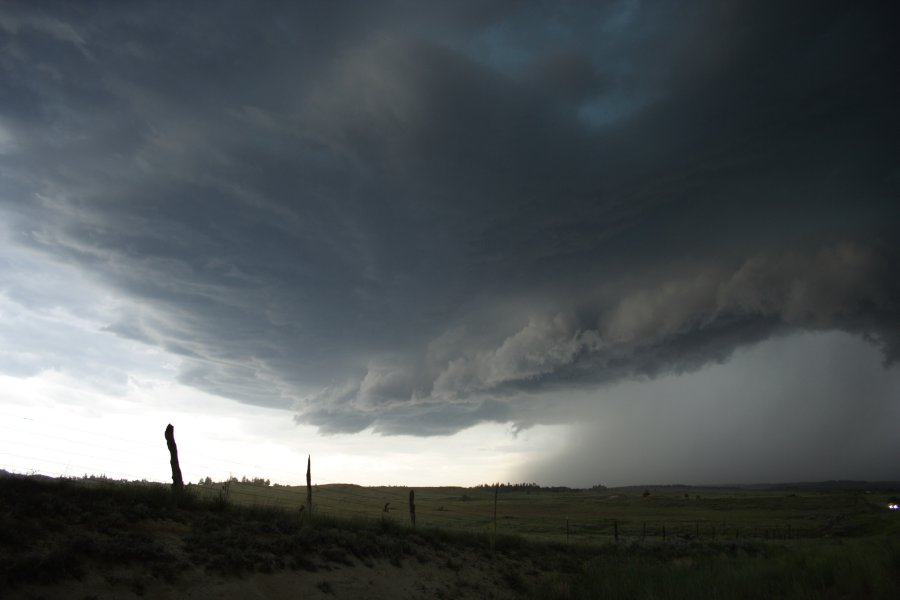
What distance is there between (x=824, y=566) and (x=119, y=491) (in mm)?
21604

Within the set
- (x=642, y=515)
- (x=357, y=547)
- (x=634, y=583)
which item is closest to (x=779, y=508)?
(x=642, y=515)

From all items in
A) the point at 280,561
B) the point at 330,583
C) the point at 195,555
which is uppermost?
the point at 195,555

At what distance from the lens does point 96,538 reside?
42.8ft

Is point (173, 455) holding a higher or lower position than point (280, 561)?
higher

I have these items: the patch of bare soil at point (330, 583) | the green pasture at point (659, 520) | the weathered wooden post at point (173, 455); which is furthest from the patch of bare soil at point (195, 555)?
the green pasture at point (659, 520)

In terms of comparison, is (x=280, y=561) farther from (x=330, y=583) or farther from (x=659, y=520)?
(x=659, y=520)

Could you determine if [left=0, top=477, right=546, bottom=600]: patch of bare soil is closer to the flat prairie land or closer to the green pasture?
the flat prairie land

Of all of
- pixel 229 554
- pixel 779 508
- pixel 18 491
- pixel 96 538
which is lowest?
pixel 779 508

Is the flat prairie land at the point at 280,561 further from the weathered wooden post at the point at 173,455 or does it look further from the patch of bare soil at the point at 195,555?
the weathered wooden post at the point at 173,455

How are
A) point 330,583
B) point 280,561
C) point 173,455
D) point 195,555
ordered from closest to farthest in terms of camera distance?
point 195,555 < point 280,561 < point 330,583 < point 173,455

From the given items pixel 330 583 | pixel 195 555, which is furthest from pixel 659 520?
pixel 195 555

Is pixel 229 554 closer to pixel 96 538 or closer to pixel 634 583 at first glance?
pixel 96 538

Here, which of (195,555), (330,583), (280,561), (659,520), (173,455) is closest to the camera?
(195,555)

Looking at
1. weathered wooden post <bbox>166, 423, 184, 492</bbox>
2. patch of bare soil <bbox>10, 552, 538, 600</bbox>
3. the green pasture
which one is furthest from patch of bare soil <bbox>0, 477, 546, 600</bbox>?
the green pasture
